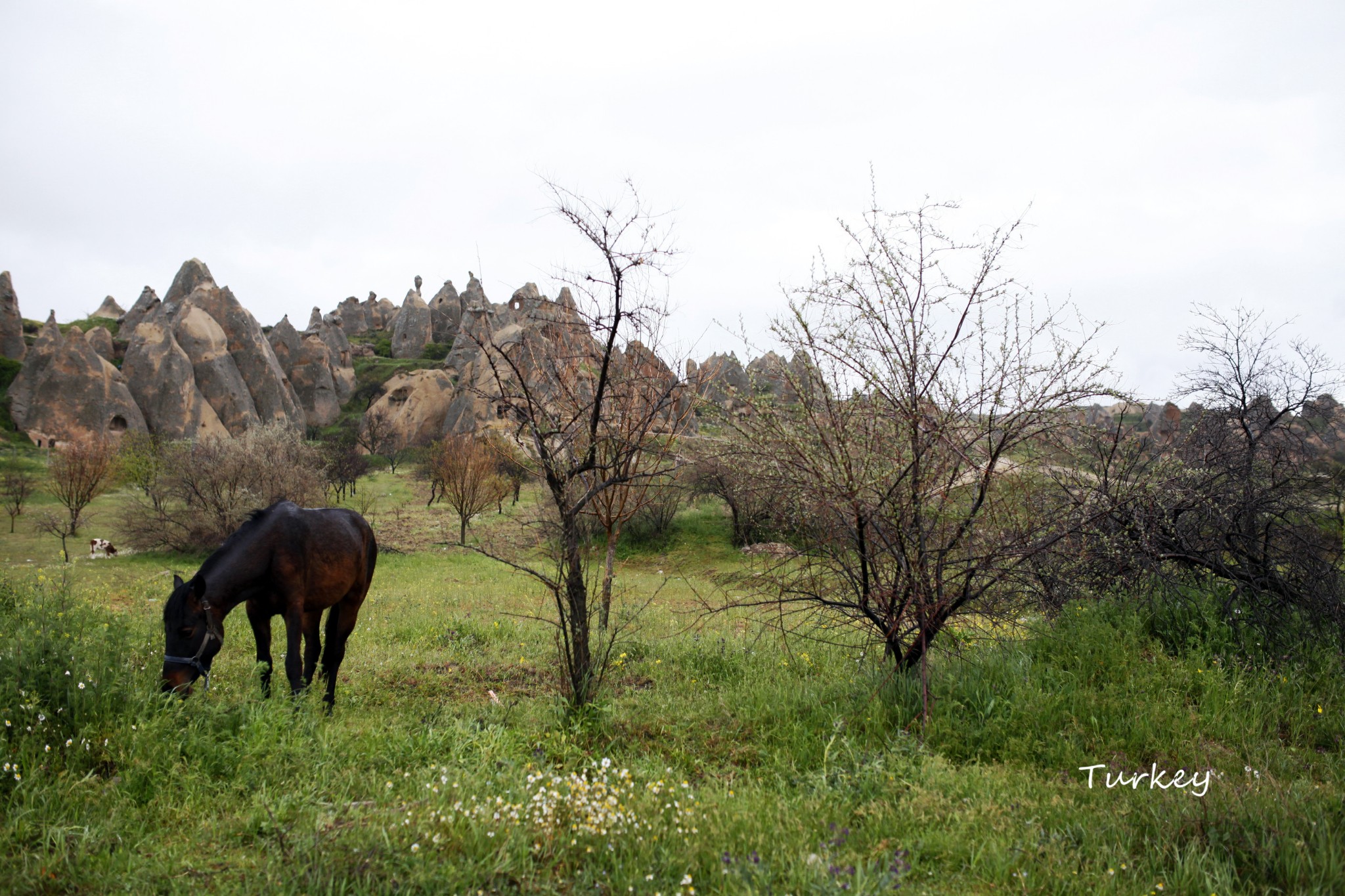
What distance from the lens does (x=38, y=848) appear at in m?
3.11

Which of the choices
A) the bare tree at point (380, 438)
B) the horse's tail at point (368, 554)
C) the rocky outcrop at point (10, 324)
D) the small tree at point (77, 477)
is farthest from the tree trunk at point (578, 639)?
the rocky outcrop at point (10, 324)

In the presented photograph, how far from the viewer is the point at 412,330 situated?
266 ft

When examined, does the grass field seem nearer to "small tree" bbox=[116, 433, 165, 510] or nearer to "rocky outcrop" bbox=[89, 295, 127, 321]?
"small tree" bbox=[116, 433, 165, 510]

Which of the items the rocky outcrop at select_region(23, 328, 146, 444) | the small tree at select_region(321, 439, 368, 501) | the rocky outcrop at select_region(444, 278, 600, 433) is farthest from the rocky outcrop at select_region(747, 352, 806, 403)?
the rocky outcrop at select_region(23, 328, 146, 444)

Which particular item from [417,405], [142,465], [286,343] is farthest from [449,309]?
[142,465]

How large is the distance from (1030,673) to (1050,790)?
151cm

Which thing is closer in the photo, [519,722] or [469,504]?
[519,722]

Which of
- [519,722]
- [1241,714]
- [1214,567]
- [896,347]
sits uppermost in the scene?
[896,347]

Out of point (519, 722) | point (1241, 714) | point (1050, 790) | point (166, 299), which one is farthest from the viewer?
point (166, 299)

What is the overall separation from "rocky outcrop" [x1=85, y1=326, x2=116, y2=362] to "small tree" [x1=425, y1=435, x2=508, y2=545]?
119 feet

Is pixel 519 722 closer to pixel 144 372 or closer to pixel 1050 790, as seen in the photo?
pixel 1050 790

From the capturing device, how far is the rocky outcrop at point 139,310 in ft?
209

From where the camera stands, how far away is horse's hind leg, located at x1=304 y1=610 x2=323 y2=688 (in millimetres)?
5531

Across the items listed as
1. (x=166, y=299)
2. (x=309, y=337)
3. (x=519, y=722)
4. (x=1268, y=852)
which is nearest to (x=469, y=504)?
(x=519, y=722)
